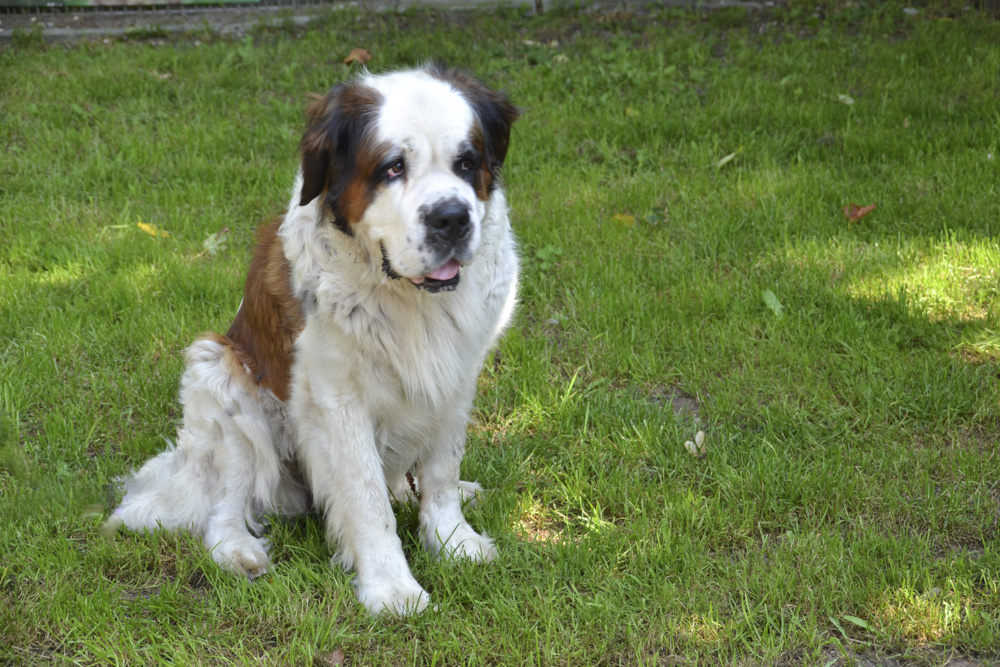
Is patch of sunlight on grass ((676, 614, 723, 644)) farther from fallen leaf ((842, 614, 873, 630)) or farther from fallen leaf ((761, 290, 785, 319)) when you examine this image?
fallen leaf ((761, 290, 785, 319))

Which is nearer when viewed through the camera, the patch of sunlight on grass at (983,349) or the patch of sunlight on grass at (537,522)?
the patch of sunlight on grass at (537,522)

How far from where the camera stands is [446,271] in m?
2.81

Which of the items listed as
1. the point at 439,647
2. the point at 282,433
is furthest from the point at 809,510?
the point at 282,433

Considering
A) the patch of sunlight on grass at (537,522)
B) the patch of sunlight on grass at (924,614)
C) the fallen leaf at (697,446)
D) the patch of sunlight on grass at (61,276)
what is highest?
the patch of sunlight on grass at (61,276)

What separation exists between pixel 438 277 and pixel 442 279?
2 centimetres

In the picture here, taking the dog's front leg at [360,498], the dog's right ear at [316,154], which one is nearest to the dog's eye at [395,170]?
the dog's right ear at [316,154]

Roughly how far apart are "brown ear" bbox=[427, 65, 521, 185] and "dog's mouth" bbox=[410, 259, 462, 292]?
16.0 inches

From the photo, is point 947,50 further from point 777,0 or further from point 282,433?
point 282,433

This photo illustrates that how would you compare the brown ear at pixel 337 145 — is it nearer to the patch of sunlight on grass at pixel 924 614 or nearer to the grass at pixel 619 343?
the grass at pixel 619 343

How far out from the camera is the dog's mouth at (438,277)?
2801 millimetres

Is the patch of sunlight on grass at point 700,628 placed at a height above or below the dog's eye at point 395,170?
below

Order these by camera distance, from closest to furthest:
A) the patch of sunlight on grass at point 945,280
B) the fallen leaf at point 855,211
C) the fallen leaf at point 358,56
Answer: the patch of sunlight on grass at point 945,280 → the fallen leaf at point 855,211 → the fallen leaf at point 358,56

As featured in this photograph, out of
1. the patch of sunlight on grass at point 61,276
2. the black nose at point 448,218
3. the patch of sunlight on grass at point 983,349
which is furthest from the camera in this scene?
the patch of sunlight on grass at point 61,276

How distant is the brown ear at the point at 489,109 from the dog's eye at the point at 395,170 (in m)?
0.33
